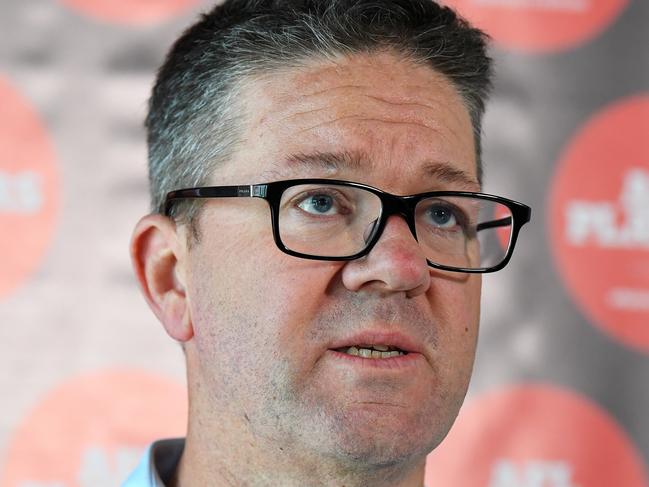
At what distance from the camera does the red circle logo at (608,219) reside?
2.56 meters

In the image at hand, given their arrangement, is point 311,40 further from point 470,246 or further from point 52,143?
point 52,143

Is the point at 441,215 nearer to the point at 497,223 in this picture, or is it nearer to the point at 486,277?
the point at 497,223

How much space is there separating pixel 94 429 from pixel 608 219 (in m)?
1.47

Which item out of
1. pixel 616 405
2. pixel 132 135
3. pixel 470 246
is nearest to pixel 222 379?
pixel 470 246

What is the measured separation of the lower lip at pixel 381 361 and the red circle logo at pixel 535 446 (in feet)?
3.52

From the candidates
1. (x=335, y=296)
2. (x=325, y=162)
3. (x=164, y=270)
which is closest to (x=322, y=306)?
(x=335, y=296)

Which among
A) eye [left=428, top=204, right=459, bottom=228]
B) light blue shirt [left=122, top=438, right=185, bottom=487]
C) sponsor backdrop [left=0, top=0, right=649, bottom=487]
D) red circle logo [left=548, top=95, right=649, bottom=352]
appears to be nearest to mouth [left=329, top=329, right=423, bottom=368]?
eye [left=428, top=204, right=459, bottom=228]

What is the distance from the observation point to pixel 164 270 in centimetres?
174

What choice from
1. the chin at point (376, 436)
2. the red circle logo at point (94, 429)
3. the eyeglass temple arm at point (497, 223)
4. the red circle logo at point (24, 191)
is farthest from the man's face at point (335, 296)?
the red circle logo at point (24, 191)

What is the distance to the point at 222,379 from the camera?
157cm

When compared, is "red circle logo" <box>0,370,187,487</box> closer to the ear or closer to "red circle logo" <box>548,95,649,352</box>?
Result: the ear

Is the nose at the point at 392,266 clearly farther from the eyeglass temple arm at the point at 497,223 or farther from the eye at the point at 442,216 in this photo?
the eyeglass temple arm at the point at 497,223

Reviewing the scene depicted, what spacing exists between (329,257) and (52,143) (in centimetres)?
124

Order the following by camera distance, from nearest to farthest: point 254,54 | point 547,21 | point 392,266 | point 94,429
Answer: point 392,266 → point 254,54 → point 94,429 → point 547,21
